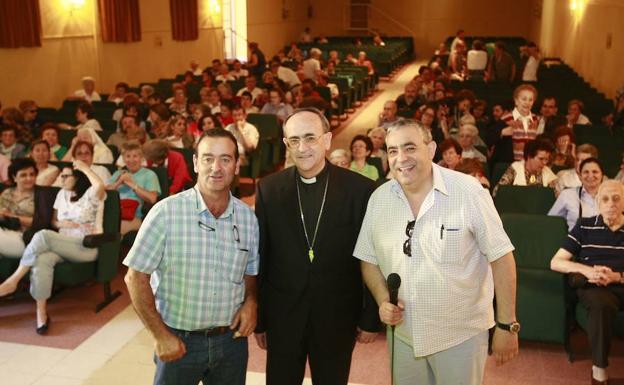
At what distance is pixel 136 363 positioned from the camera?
13.8ft

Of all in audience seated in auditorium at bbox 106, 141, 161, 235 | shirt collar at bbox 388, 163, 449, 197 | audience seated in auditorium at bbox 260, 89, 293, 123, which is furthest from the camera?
audience seated in auditorium at bbox 260, 89, 293, 123

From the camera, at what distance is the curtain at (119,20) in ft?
42.6

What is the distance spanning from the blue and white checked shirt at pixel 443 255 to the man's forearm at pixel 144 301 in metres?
0.84

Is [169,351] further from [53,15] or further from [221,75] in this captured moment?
[221,75]

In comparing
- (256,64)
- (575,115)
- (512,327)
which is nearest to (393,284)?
(512,327)

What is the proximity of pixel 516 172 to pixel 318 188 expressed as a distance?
334 centimetres

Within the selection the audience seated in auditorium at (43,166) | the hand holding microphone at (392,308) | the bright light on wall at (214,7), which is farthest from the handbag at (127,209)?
the bright light on wall at (214,7)

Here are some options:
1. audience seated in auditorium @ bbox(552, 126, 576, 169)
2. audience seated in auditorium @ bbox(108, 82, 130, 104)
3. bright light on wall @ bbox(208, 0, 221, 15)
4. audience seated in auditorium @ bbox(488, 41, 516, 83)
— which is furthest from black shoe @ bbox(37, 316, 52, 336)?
bright light on wall @ bbox(208, 0, 221, 15)

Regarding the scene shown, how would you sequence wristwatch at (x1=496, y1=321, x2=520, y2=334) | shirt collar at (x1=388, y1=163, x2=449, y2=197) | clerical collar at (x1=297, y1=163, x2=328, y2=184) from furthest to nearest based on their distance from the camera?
clerical collar at (x1=297, y1=163, x2=328, y2=184) → wristwatch at (x1=496, y1=321, x2=520, y2=334) → shirt collar at (x1=388, y1=163, x2=449, y2=197)

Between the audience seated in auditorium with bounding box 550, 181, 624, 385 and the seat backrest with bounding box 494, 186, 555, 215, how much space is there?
3.38 feet

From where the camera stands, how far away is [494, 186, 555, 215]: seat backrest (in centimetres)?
518

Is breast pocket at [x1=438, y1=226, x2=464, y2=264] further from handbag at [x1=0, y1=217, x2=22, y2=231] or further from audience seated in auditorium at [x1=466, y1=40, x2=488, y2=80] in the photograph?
audience seated in auditorium at [x1=466, y1=40, x2=488, y2=80]

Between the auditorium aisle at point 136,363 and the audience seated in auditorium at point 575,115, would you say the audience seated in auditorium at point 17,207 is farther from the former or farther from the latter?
the audience seated in auditorium at point 575,115

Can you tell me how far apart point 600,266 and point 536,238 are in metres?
0.54
